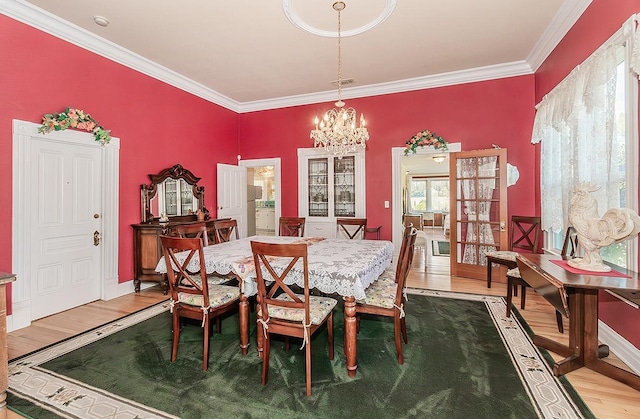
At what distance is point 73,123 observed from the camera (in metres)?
3.39

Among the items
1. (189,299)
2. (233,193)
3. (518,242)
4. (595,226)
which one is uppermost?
(233,193)

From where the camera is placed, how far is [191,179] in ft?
16.5

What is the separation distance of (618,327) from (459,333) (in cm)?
118

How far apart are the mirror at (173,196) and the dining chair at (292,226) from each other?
1.50 m

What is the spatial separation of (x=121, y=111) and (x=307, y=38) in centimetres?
261

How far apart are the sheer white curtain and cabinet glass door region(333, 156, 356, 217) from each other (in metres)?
2.79

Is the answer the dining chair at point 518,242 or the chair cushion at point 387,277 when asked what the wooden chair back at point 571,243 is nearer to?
the dining chair at point 518,242

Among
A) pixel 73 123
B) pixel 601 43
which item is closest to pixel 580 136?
pixel 601 43

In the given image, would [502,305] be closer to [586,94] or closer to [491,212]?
[491,212]

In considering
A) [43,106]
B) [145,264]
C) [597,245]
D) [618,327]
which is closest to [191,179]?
[145,264]

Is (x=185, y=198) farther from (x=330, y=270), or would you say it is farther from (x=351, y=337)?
(x=351, y=337)

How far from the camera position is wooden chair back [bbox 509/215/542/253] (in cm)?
403

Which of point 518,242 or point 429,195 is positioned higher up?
point 429,195

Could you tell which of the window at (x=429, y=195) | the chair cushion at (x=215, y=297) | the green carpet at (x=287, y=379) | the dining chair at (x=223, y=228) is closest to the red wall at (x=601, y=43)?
the green carpet at (x=287, y=379)
